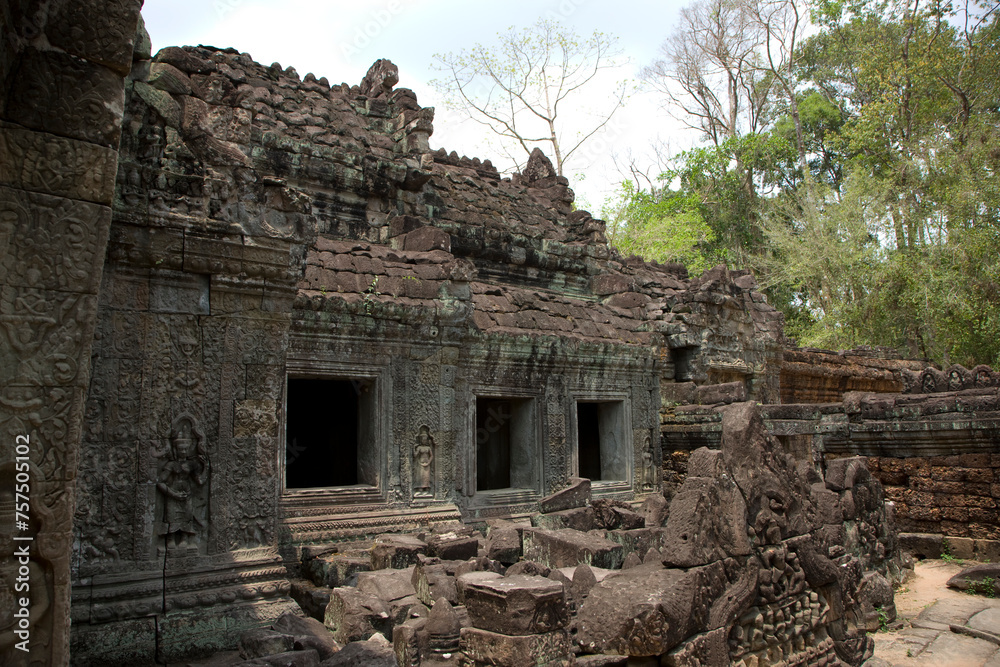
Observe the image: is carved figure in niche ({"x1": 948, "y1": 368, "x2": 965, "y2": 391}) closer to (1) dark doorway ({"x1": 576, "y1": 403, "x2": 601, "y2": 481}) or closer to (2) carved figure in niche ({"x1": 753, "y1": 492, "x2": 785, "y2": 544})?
(1) dark doorway ({"x1": 576, "y1": 403, "x2": 601, "y2": 481})

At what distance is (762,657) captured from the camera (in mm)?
3904

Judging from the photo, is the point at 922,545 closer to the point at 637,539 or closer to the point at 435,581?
the point at 637,539

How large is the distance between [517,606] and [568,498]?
13.5ft

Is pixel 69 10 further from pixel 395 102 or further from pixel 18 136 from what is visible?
pixel 395 102

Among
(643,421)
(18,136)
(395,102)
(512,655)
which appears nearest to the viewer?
(18,136)

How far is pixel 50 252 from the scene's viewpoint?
7.64ft

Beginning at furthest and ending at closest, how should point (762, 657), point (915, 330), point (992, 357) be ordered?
point (915, 330) → point (992, 357) → point (762, 657)

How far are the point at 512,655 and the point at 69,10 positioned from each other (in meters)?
3.29

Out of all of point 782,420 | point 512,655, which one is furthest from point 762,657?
point 782,420

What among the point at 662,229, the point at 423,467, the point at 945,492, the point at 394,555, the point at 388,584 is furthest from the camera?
the point at 662,229

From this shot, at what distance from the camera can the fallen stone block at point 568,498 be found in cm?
756

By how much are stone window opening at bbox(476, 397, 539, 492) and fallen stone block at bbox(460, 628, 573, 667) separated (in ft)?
14.2

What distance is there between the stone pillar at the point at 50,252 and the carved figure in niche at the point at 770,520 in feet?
11.2

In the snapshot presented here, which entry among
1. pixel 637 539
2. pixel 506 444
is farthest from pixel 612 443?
pixel 637 539
